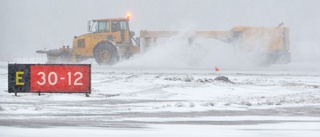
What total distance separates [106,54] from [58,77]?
14.8 m

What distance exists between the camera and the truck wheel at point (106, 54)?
1152 inches

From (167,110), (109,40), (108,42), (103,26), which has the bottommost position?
(167,110)

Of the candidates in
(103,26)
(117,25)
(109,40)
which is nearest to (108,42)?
(109,40)

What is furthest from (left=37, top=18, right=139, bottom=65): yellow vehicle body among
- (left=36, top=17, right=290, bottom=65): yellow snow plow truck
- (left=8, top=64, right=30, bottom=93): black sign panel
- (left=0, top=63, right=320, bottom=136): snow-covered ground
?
(left=8, top=64, right=30, bottom=93): black sign panel

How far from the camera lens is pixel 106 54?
29438 millimetres

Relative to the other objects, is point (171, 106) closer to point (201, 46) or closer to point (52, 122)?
point (52, 122)

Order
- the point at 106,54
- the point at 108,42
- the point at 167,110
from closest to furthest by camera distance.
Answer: the point at 167,110, the point at 108,42, the point at 106,54

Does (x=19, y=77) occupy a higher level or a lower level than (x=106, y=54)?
lower

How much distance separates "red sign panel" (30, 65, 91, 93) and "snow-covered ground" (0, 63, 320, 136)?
347mm

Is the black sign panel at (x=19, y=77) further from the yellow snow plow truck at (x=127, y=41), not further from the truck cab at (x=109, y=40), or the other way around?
the truck cab at (x=109, y=40)

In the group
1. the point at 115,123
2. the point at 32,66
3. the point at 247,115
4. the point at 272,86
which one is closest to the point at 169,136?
the point at 115,123

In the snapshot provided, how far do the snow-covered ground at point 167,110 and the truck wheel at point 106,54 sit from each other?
9671mm

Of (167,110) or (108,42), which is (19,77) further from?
(108,42)

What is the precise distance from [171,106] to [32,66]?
188 inches
